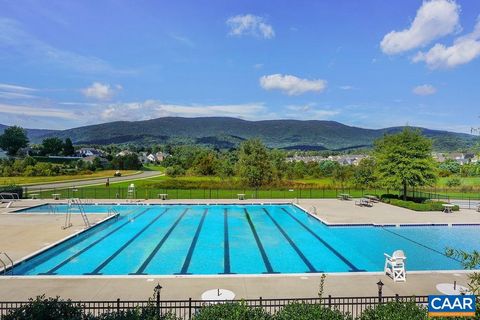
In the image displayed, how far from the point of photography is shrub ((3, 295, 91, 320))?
20.3 feet

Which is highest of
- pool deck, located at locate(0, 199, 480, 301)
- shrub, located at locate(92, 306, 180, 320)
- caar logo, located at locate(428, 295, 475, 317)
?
caar logo, located at locate(428, 295, 475, 317)

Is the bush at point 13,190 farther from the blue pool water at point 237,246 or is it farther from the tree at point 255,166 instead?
the tree at point 255,166

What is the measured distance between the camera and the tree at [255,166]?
1560 inches

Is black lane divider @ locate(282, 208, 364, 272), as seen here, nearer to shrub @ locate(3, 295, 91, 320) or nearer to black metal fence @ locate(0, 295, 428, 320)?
black metal fence @ locate(0, 295, 428, 320)

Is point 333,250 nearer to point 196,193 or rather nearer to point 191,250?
point 191,250

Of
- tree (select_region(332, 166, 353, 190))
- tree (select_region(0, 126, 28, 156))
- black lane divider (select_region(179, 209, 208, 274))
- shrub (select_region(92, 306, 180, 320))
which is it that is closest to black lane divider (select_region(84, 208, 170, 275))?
black lane divider (select_region(179, 209, 208, 274))

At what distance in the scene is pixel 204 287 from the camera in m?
10.4

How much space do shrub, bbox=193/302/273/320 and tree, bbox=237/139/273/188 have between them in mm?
32997

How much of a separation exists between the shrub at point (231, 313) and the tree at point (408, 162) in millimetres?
24120

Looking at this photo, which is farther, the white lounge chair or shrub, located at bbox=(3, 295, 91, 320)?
the white lounge chair

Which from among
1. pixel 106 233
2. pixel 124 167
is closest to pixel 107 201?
pixel 106 233

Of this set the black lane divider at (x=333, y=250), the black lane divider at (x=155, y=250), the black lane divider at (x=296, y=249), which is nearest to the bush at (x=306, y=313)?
the black lane divider at (x=296, y=249)

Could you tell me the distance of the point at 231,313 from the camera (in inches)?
245

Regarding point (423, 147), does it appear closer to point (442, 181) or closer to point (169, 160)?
point (442, 181)
